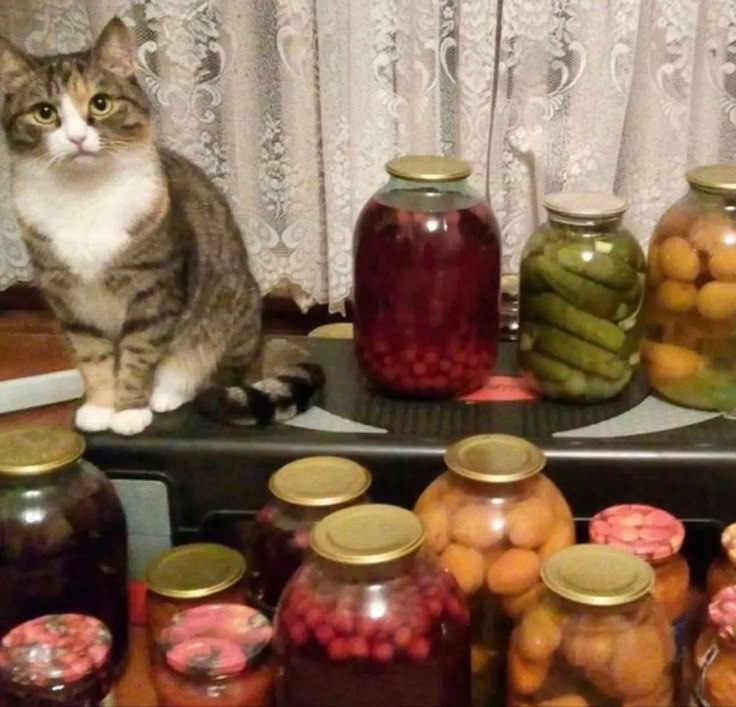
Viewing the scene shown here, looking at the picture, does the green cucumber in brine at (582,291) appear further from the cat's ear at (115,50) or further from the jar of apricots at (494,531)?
the cat's ear at (115,50)

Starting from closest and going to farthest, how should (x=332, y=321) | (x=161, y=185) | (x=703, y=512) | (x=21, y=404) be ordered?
(x=703, y=512) → (x=161, y=185) → (x=21, y=404) → (x=332, y=321)

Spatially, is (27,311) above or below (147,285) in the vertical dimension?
below

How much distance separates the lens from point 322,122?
128cm

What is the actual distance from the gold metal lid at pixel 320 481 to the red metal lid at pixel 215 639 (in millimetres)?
93

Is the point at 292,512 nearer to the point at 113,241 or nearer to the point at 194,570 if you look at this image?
the point at 194,570

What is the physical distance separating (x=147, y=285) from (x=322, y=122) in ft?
1.12

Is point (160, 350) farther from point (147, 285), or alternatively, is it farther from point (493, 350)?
point (493, 350)

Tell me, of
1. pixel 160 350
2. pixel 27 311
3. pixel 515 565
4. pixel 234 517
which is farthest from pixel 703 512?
pixel 27 311

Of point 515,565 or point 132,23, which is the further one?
point 132,23

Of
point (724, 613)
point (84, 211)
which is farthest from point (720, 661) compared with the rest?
point (84, 211)

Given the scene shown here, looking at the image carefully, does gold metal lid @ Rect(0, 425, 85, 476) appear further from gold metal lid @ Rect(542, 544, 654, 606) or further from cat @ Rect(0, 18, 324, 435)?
gold metal lid @ Rect(542, 544, 654, 606)

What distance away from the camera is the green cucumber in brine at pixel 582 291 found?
3.37 feet

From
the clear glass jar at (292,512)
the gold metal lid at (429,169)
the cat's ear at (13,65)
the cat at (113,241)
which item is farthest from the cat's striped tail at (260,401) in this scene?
the cat's ear at (13,65)

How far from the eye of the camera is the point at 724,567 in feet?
2.96
